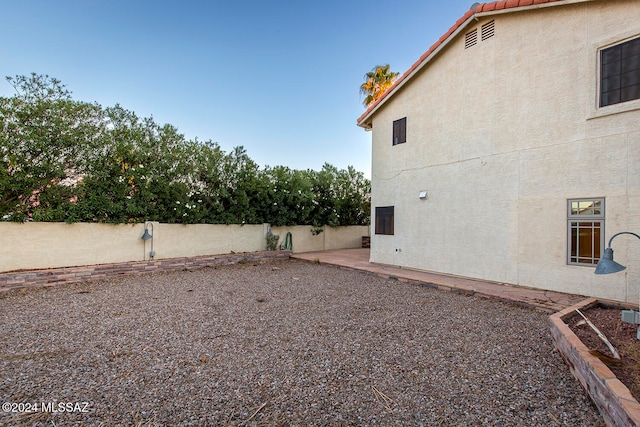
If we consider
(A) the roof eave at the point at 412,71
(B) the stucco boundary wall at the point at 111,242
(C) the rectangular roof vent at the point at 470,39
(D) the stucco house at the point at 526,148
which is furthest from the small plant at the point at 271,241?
(C) the rectangular roof vent at the point at 470,39

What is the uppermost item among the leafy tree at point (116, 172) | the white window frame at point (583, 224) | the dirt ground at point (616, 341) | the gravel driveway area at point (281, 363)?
the leafy tree at point (116, 172)

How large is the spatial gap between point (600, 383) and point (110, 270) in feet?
33.9

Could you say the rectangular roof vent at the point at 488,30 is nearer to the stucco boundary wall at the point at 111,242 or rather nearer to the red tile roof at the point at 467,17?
the red tile roof at the point at 467,17

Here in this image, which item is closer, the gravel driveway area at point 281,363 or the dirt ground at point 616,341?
the gravel driveway area at point 281,363

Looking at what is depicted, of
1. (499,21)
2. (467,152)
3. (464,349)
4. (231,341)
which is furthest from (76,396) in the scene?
(499,21)

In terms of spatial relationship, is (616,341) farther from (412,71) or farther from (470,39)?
(412,71)

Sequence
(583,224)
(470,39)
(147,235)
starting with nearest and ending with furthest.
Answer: (583,224) < (470,39) < (147,235)

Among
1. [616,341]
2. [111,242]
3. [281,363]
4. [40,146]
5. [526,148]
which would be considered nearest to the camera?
[281,363]

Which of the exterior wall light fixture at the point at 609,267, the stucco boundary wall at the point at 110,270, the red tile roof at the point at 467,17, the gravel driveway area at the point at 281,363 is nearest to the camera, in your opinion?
the gravel driveway area at the point at 281,363

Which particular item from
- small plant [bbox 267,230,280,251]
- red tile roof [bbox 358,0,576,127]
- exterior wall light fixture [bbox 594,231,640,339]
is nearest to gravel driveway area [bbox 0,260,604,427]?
exterior wall light fixture [bbox 594,231,640,339]

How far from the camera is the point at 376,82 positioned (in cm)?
1766

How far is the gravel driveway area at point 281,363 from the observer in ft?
8.07

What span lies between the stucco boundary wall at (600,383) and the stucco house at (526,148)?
11.2 ft

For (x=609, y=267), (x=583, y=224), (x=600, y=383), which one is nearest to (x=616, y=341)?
(x=609, y=267)
